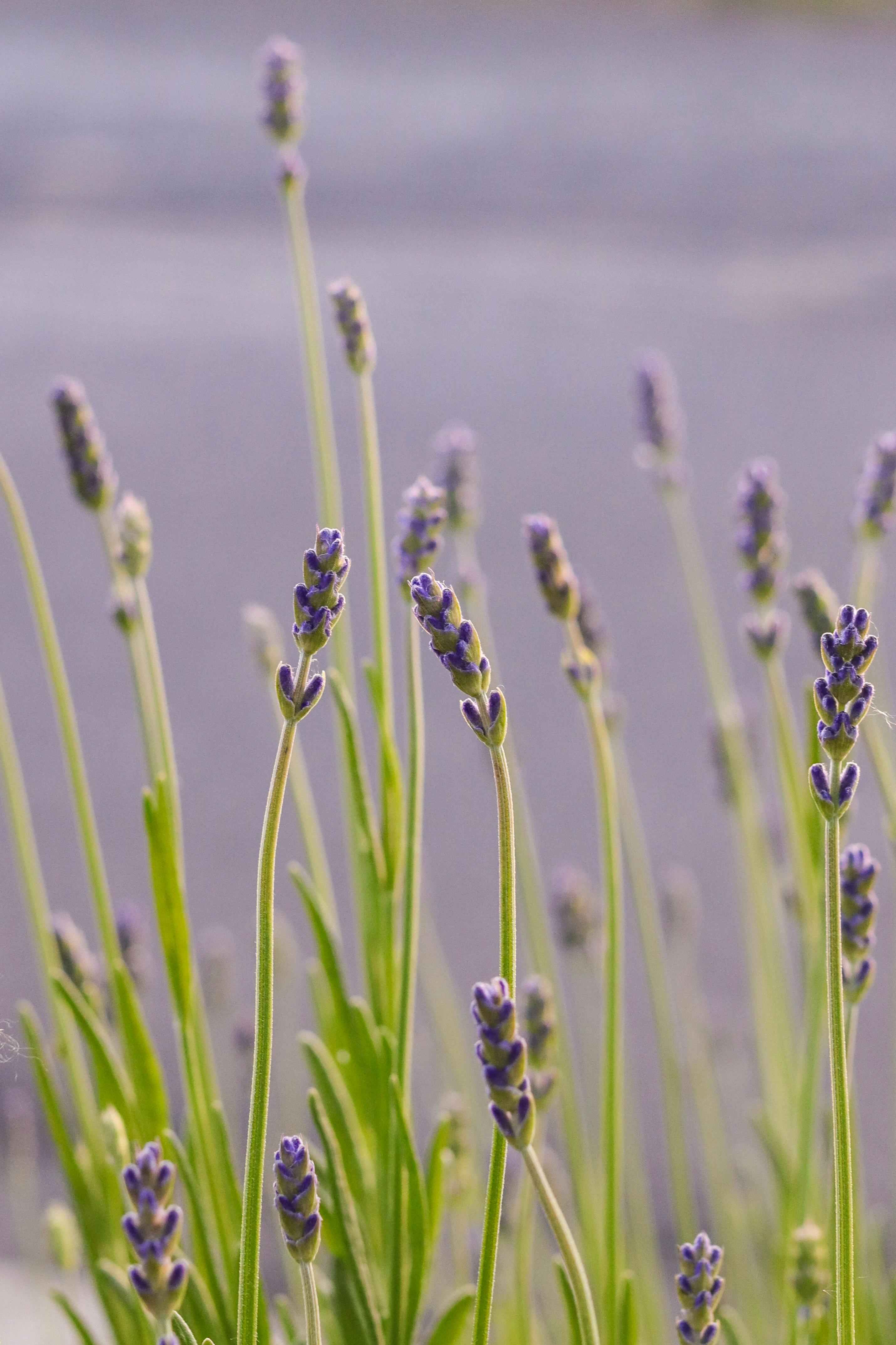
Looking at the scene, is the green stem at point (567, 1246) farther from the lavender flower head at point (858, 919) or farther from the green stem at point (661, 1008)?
the green stem at point (661, 1008)

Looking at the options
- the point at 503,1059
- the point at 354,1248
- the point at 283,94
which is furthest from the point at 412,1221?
the point at 283,94

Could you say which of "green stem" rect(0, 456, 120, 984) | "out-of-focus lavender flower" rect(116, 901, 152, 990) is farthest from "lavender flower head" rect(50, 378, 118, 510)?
"out-of-focus lavender flower" rect(116, 901, 152, 990)

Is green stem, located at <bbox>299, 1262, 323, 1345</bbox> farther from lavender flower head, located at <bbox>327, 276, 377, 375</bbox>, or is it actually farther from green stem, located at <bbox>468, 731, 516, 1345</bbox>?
lavender flower head, located at <bbox>327, 276, 377, 375</bbox>

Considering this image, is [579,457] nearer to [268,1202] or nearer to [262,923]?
[268,1202]

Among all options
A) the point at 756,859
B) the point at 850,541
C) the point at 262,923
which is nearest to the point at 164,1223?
the point at 262,923

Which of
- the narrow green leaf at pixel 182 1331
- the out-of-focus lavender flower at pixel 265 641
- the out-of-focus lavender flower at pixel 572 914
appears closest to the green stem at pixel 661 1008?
the out-of-focus lavender flower at pixel 572 914

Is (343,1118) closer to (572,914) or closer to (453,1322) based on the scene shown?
(453,1322)
